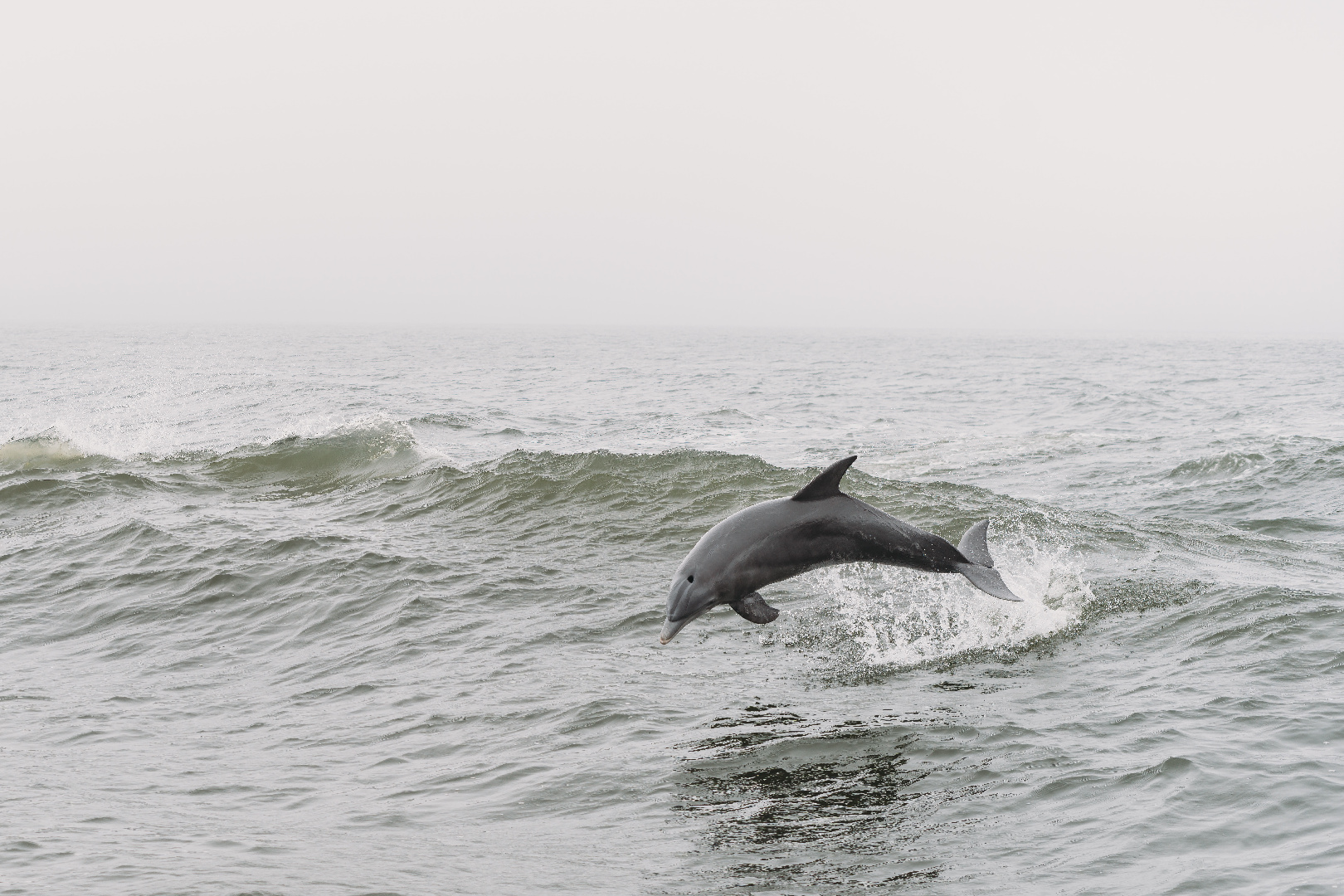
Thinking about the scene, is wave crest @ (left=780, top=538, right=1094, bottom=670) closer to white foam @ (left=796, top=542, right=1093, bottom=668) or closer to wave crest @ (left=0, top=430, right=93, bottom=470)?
white foam @ (left=796, top=542, right=1093, bottom=668)

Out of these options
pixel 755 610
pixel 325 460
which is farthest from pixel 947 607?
pixel 325 460

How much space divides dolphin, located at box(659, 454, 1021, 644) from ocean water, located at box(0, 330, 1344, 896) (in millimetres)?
1044

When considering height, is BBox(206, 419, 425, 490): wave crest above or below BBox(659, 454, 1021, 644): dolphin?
below

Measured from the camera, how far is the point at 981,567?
326 inches

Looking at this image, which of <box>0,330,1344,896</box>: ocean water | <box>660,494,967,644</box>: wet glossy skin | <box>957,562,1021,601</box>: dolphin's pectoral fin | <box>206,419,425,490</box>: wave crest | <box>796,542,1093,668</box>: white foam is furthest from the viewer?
<box>206,419,425,490</box>: wave crest

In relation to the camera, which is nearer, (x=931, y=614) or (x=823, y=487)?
(x=823, y=487)

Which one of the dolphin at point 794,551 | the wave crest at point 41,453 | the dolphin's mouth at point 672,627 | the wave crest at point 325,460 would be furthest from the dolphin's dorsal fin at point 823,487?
the wave crest at point 41,453

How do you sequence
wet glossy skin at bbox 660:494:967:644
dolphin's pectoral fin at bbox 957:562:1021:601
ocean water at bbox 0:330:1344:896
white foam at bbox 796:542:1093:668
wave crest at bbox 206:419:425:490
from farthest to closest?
wave crest at bbox 206:419:425:490, white foam at bbox 796:542:1093:668, dolphin's pectoral fin at bbox 957:562:1021:601, wet glossy skin at bbox 660:494:967:644, ocean water at bbox 0:330:1344:896

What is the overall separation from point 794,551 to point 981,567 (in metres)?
1.61

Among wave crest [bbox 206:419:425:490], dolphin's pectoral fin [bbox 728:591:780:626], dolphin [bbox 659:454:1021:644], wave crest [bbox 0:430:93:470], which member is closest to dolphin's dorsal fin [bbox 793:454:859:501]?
A: dolphin [bbox 659:454:1021:644]

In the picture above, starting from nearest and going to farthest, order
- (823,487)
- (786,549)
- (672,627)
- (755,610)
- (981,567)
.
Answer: (672,627) → (755,610) → (786,549) → (823,487) → (981,567)

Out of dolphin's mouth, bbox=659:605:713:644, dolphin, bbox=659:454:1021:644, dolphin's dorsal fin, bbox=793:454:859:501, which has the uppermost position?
dolphin's dorsal fin, bbox=793:454:859:501

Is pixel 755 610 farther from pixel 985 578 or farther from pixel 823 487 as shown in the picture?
pixel 985 578

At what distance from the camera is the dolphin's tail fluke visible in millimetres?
7965
